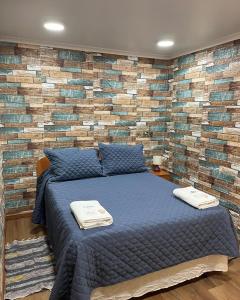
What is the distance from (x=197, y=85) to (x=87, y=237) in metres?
2.65

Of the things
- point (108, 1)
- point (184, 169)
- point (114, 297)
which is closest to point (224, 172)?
point (184, 169)

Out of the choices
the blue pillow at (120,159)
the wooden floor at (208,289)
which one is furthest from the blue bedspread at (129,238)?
the blue pillow at (120,159)

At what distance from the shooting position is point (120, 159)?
321 centimetres

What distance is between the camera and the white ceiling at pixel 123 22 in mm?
1962

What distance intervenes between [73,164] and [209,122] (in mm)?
1881

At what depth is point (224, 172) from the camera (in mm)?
3021

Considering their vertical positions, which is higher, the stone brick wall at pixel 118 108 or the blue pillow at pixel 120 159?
the stone brick wall at pixel 118 108

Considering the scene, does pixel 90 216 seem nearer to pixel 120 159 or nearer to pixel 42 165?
pixel 120 159

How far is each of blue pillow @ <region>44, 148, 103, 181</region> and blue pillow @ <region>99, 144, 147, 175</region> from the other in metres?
0.13

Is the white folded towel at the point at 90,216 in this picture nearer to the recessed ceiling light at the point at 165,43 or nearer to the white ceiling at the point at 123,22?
the white ceiling at the point at 123,22

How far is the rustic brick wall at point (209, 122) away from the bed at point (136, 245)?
99cm

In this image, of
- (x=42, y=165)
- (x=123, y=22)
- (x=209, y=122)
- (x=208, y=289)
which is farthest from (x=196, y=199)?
(x=42, y=165)

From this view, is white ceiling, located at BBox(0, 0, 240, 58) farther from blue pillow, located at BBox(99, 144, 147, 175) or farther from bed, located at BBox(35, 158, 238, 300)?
bed, located at BBox(35, 158, 238, 300)

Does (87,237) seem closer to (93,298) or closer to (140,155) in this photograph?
(93,298)
